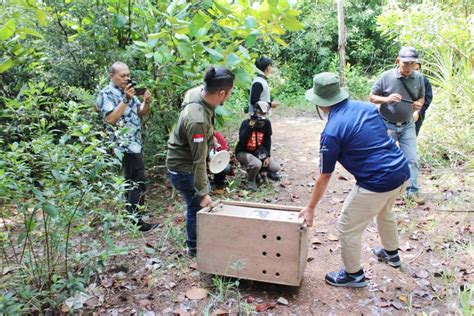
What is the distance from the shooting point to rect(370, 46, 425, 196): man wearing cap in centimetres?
450

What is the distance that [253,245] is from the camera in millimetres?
2932

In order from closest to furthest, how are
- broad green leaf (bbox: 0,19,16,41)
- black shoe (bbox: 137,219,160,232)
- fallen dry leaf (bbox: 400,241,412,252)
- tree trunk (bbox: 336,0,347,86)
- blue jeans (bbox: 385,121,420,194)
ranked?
1. broad green leaf (bbox: 0,19,16,41)
2. fallen dry leaf (bbox: 400,241,412,252)
3. black shoe (bbox: 137,219,160,232)
4. blue jeans (bbox: 385,121,420,194)
5. tree trunk (bbox: 336,0,347,86)

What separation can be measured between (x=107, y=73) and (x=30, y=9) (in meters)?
1.55

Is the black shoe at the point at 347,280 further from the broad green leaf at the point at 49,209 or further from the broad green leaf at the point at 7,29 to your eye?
the broad green leaf at the point at 7,29

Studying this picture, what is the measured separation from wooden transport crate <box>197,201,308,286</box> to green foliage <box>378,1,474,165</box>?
3.81m

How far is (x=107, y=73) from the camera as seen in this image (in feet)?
15.5

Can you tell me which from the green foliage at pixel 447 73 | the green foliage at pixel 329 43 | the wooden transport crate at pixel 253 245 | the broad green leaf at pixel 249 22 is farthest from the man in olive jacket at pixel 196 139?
the green foliage at pixel 329 43

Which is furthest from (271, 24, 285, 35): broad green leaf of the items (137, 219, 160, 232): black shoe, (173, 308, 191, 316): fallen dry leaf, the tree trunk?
the tree trunk

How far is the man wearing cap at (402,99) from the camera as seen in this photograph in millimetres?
4504

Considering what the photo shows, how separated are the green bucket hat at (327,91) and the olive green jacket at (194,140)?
2.94 feet

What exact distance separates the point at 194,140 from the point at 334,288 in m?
1.70

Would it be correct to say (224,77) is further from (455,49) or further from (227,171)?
(455,49)

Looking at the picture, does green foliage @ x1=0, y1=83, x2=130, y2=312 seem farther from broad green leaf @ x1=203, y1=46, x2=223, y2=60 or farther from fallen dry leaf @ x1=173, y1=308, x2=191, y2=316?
broad green leaf @ x1=203, y1=46, x2=223, y2=60

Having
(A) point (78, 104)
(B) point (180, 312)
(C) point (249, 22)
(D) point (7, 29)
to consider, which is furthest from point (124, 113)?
(B) point (180, 312)
